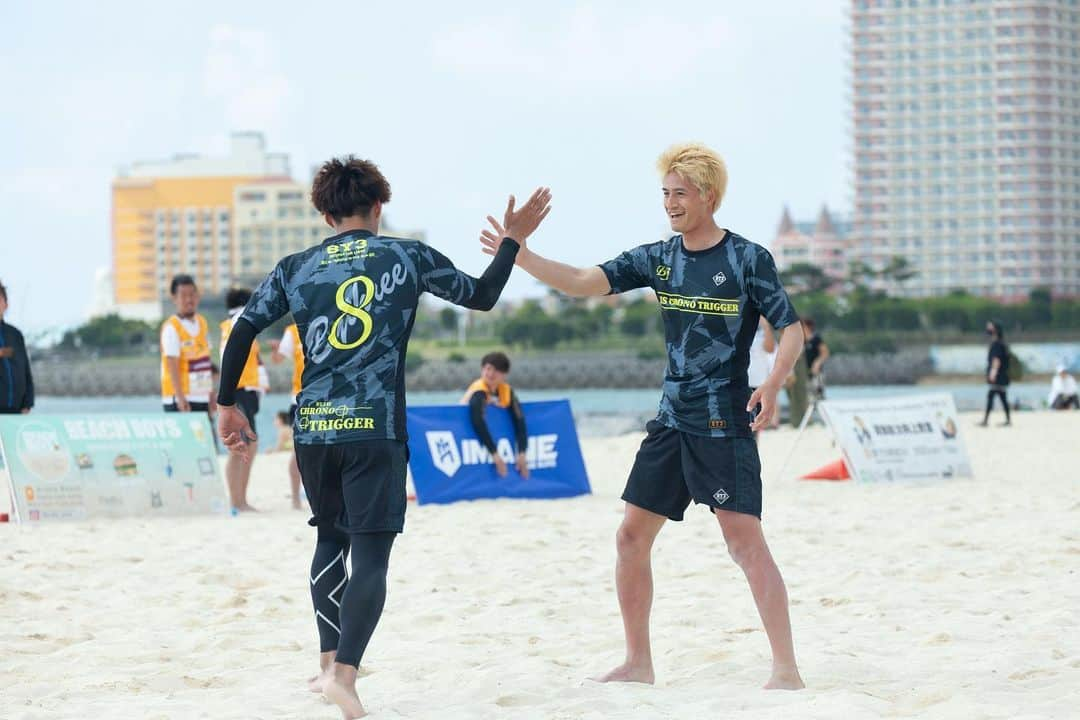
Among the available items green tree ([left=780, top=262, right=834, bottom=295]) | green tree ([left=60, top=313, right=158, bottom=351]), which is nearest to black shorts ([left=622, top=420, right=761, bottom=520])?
green tree ([left=60, top=313, right=158, bottom=351])

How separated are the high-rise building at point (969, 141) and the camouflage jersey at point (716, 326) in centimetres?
14692

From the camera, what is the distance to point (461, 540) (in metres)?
8.01

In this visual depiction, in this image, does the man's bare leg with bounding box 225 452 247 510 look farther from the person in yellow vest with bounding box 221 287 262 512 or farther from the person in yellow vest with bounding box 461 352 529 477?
the person in yellow vest with bounding box 461 352 529 477

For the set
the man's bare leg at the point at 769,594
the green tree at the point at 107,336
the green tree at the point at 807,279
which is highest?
the green tree at the point at 807,279

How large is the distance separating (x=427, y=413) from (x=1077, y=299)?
13115 centimetres

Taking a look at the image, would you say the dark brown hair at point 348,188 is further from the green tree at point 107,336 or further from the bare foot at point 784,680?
the green tree at point 107,336

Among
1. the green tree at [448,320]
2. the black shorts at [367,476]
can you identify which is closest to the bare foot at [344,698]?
the black shorts at [367,476]

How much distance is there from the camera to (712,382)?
4188 mm

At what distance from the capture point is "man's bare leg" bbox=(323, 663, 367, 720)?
12.9 feet

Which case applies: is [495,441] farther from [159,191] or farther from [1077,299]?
[159,191]

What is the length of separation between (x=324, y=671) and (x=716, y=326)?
4.99 feet

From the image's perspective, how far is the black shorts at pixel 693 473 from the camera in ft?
13.7

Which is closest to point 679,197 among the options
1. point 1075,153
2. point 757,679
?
point 757,679

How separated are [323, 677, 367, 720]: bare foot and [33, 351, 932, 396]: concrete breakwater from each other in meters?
94.4
